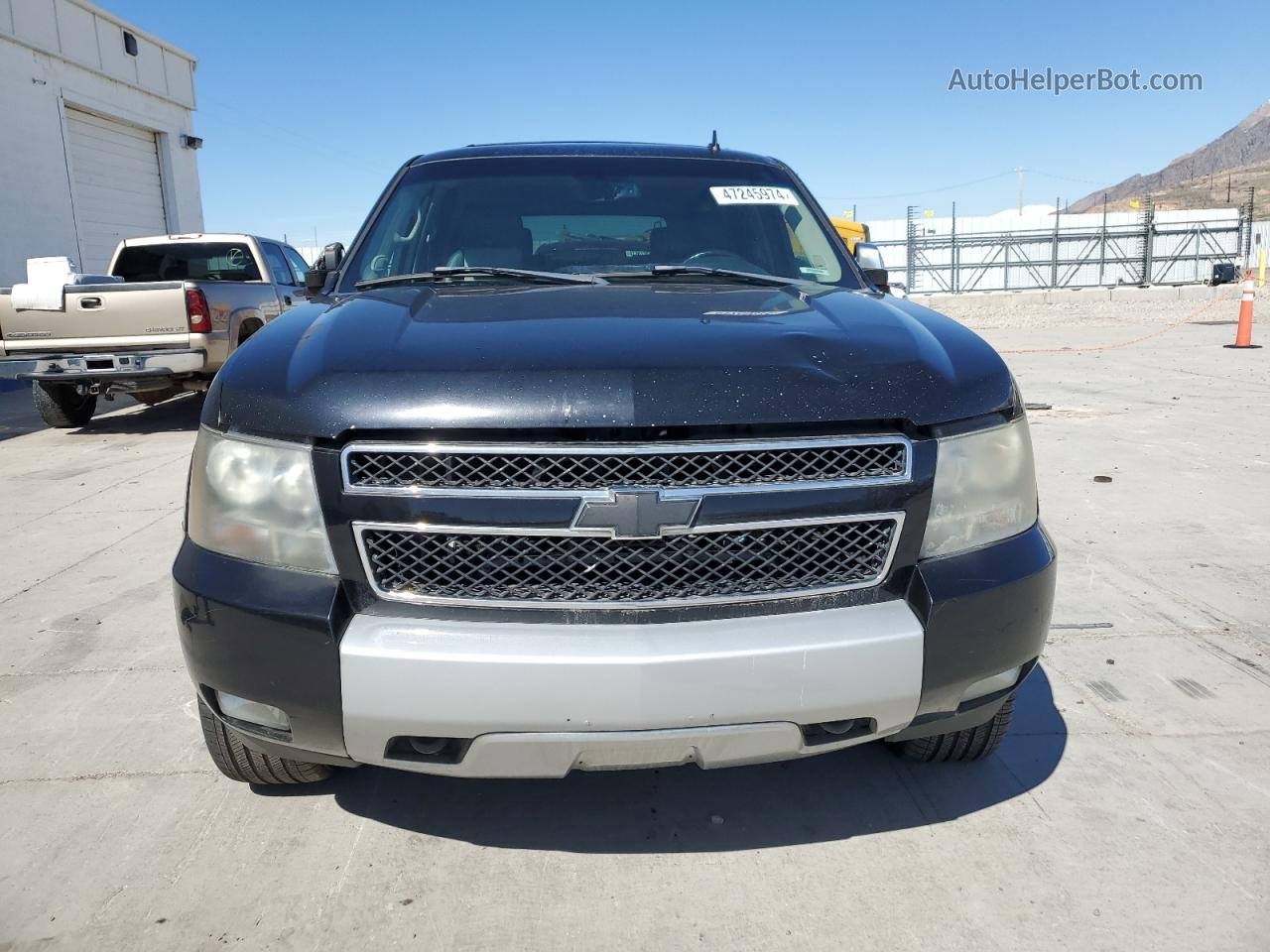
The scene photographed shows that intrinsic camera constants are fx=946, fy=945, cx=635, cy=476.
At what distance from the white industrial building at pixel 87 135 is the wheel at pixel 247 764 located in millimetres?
14282

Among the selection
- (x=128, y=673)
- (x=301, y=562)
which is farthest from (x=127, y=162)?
(x=301, y=562)

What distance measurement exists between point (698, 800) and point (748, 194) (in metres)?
2.08

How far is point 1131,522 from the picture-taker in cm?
496

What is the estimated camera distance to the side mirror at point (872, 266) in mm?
3283

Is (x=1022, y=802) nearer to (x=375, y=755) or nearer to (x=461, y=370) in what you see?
(x=375, y=755)

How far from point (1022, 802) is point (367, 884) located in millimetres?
1649

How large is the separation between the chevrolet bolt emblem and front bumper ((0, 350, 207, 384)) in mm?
7622

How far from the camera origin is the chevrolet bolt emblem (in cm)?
183

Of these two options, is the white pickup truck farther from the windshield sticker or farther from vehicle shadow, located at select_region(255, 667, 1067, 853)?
vehicle shadow, located at select_region(255, 667, 1067, 853)

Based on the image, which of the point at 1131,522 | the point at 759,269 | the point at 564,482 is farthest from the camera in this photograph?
the point at 1131,522

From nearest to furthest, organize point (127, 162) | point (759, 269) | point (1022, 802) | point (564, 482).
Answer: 1. point (564, 482)
2. point (1022, 802)
3. point (759, 269)
4. point (127, 162)

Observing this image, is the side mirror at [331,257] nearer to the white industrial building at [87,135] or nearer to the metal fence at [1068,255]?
the white industrial building at [87,135]

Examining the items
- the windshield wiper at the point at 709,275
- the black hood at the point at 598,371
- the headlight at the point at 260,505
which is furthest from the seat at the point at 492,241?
the headlight at the point at 260,505

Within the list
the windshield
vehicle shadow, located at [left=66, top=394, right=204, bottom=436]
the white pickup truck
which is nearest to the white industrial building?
vehicle shadow, located at [left=66, top=394, right=204, bottom=436]
